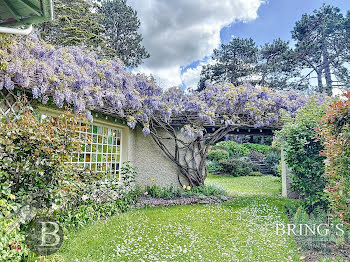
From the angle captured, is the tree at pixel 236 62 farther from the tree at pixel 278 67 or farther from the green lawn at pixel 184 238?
the green lawn at pixel 184 238

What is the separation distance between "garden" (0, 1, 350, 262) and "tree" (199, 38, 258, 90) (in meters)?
11.8

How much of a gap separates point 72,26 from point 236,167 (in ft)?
39.1

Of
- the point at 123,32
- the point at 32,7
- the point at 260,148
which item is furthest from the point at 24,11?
the point at 123,32

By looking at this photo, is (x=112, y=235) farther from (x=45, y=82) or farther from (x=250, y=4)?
(x=250, y=4)

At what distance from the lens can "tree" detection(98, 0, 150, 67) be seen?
55.8 ft

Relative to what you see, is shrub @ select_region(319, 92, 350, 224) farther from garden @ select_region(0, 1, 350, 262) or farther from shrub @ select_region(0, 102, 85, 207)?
shrub @ select_region(0, 102, 85, 207)

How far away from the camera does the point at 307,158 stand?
4.66 m

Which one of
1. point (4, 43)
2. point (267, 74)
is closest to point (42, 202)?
point (4, 43)

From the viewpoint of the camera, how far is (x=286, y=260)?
2.93m

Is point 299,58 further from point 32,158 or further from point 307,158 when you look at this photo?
point 32,158

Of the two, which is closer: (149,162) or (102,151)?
(102,151)

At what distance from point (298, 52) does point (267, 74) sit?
297 cm

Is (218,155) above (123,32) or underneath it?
underneath

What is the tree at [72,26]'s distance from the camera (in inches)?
483
